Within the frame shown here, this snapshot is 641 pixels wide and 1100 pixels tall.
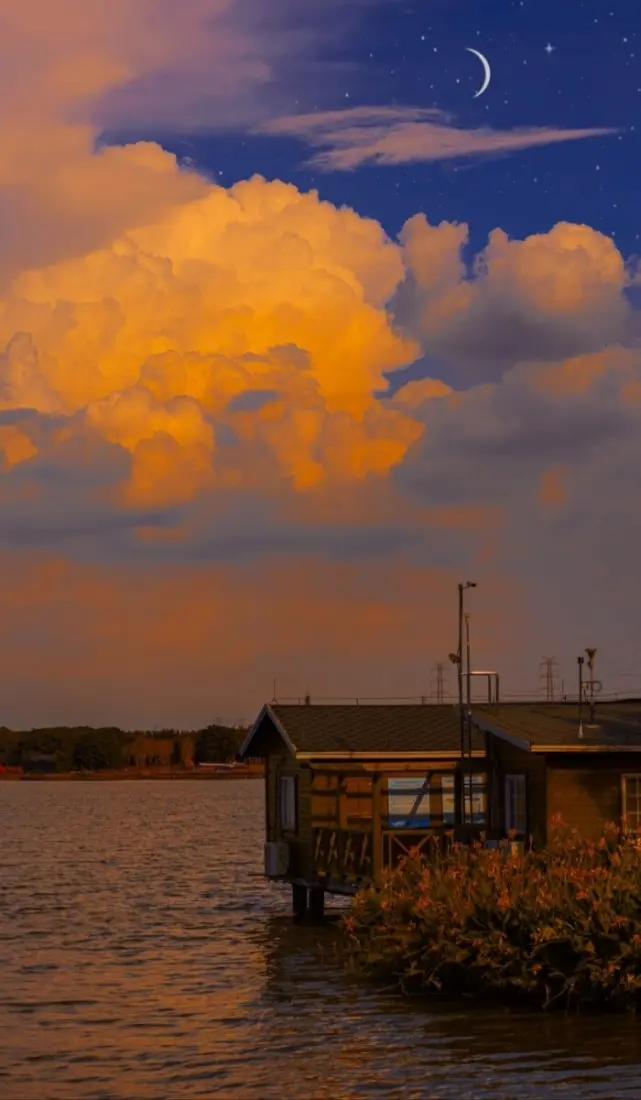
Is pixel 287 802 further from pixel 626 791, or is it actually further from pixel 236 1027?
pixel 236 1027

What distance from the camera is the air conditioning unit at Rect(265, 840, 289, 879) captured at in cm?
4728

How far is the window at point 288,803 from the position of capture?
1871 inches

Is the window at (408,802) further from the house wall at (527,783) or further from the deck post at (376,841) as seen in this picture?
the deck post at (376,841)

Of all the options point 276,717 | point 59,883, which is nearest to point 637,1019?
point 276,717

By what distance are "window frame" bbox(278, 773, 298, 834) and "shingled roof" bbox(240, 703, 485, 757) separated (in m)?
1.37

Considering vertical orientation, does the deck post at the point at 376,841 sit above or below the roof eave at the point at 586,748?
below

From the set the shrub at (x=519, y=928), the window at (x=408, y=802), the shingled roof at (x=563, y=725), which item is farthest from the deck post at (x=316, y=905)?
the shrub at (x=519, y=928)

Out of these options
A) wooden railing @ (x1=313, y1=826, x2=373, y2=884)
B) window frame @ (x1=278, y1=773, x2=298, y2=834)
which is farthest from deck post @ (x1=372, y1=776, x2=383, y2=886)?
window frame @ (x1=278, y1=773, x2=298, y2=834)

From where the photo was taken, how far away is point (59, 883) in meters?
69.8

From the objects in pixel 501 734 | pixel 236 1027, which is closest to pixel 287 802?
Answer: pixel 501 734

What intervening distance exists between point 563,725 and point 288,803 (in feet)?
32.1

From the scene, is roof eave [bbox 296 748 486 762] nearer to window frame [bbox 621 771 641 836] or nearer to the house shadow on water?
window frame [bbox 621 771 641 836]

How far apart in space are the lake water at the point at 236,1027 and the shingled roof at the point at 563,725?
6.54 meters

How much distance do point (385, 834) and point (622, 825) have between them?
6218 millimetres
